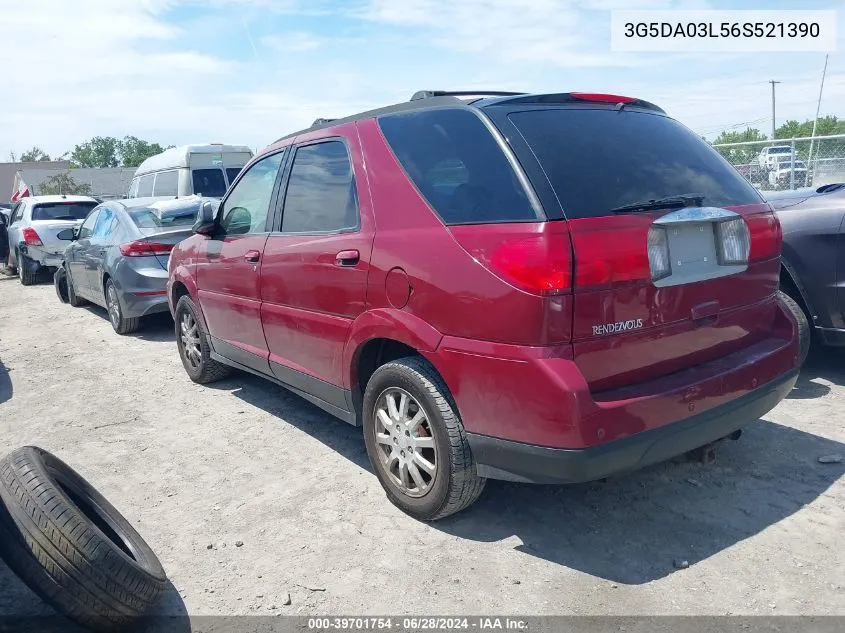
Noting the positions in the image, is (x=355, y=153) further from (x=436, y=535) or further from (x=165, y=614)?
(x=165, y=614)

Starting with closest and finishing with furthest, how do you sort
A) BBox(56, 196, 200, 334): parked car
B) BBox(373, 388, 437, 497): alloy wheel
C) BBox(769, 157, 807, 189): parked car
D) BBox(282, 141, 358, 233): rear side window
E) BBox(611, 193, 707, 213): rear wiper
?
BBox(611, 193, 707, 213): rear wiper, BBox(373, 388, 437, 497): alloy wheel, BBox(282, 141, 358, 233): rear side window, BBox(56, 196, 200, 334): parked car, BBox(769, 157, 807, 189): parked car

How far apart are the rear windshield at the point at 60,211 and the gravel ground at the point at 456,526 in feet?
31.8

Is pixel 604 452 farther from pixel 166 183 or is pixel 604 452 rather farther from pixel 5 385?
pixel 166 183

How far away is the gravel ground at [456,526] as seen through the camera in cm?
283

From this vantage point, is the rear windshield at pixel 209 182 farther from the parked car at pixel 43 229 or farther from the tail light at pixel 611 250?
the tail light at pixel 611 250

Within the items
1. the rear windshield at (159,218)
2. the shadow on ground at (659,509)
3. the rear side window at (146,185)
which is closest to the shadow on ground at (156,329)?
the rear windshield at (159,218)

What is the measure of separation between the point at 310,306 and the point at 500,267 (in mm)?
1512

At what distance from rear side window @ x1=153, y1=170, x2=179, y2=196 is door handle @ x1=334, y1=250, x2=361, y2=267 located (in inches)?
518

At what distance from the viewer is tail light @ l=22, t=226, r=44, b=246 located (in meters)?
13.2

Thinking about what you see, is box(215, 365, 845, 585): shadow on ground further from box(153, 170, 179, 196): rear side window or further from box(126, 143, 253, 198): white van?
box(153, 170, 179, 196): rear side window

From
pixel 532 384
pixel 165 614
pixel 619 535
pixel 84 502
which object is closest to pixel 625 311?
pixel 532 384

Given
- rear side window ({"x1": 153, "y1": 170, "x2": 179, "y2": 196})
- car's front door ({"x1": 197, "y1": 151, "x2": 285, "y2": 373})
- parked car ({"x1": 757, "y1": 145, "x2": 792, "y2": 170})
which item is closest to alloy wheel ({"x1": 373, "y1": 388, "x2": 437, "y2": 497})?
car's front door ({"x1": 197, "y1": 151, "x2": 285, "y2": 373})

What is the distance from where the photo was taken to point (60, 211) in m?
13.7

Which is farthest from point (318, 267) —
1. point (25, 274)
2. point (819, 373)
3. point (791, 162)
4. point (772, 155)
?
point (25, 274)
